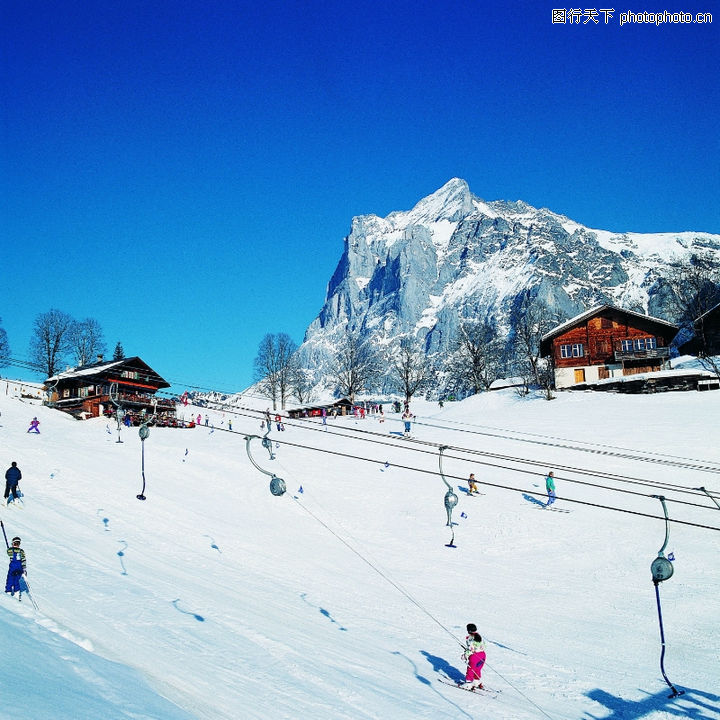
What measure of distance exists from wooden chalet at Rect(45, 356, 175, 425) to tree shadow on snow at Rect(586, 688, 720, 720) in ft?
168

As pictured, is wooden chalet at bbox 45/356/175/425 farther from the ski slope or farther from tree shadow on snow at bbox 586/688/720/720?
tree shadow on snow at bbox 586/688/720/720

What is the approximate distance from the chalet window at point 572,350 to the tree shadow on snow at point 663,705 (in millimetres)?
59816

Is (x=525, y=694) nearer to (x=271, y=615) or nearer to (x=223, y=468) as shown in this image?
(x=271, y=615)

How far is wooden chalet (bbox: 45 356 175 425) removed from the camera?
194 ft

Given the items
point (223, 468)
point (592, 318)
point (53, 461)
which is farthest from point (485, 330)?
point (53, 461)

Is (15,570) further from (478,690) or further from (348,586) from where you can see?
(478,690)

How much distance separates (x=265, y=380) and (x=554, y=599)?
256ft

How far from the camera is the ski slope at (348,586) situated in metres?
10.4

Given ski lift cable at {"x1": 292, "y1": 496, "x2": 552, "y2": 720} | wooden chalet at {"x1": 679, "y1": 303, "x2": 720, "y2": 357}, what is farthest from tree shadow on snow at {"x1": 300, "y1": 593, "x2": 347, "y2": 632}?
wooden chalet at {"x1": 679, "y1": 303, "x2": 720, "y2": 357}

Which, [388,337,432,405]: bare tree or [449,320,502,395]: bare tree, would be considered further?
[388,337,432,405]: bare tree

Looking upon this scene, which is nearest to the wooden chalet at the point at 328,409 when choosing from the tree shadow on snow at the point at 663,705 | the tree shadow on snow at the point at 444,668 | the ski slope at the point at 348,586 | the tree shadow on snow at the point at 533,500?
the ski slope at the point at 348,586

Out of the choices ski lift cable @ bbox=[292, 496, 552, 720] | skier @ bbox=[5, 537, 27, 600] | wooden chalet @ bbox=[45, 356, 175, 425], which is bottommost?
ski lift cable @ bbox=[292, 496, 552, 720]

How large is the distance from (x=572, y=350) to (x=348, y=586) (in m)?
57.0

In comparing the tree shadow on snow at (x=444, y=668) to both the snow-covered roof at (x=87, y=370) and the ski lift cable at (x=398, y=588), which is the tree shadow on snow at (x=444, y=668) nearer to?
the ski lift cable at (x=398, y=588)
